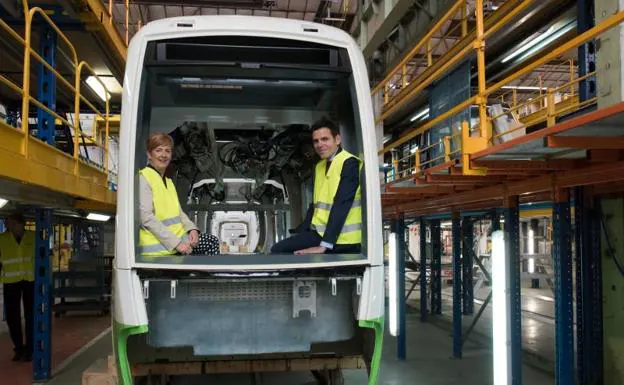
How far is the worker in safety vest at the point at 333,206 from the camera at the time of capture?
353cm

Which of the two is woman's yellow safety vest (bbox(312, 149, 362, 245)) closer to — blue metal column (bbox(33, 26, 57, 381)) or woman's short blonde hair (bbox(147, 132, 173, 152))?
woman's short blonde hair (bbox(147, 132, 173, 152))

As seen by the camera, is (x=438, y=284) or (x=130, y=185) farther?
(x=438, y=284)

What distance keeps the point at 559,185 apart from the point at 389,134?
9301 mm

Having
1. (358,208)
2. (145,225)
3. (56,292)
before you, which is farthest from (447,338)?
(56,292)

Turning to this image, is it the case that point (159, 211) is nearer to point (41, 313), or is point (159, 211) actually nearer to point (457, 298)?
point (41, 313)

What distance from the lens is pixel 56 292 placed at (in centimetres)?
1070

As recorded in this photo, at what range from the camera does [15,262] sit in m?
7.14

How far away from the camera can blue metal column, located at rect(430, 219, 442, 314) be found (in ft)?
35.3

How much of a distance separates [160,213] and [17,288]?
15.8 feet

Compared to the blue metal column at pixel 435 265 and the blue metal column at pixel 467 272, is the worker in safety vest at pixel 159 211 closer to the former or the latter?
the blue metal column at pixel 467 272

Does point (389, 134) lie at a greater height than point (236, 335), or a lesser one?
greater

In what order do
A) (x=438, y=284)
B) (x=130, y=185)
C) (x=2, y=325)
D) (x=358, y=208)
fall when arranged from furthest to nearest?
(x=438, y=284)
(x=2, y=325)
(x=358, y=208)
(x=130, y=185)

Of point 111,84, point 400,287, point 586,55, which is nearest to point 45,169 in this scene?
point 111,84

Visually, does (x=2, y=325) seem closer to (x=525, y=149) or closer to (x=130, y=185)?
(x=130, y=185)
